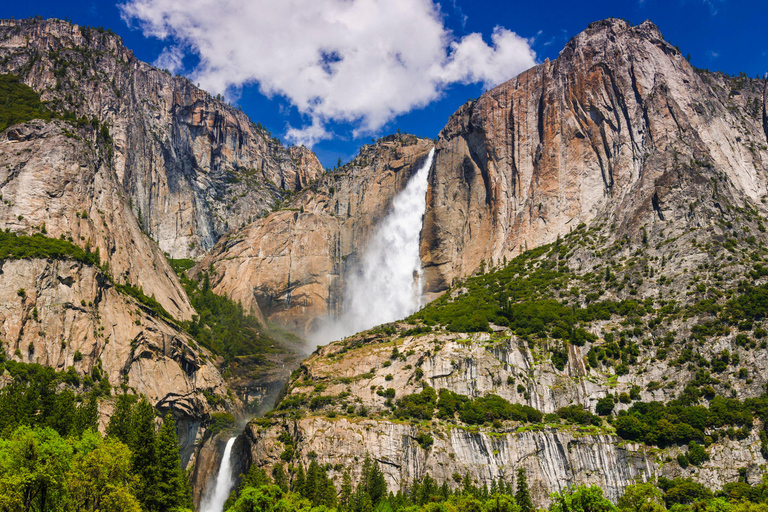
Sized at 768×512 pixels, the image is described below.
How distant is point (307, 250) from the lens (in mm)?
183875

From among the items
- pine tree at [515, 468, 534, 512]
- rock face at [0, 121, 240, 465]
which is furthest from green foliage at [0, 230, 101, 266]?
pine tree at [515, 468, 534, 512]

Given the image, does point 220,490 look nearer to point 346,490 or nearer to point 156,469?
point 346,490

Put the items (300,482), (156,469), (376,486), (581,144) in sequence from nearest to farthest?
(156,469), (300,482), (376,486), (581,144)

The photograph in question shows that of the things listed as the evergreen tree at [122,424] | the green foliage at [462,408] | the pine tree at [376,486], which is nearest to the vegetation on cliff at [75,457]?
the evergreen tree at [122,424]

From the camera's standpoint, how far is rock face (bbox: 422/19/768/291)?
140875 mm

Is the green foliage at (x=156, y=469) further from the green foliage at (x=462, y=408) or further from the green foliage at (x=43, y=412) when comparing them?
the green foliage at (x=462, y=408)

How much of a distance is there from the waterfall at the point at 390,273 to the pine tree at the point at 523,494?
86.6m

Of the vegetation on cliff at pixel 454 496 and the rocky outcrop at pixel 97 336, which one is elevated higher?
the rocky outcrop at pixel 97 336

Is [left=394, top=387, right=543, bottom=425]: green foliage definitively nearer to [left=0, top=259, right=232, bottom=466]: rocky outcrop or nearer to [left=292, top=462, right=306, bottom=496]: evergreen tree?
[left=292, top=462, right=306, bottom=496]: evergreen tree

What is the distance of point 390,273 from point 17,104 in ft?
321

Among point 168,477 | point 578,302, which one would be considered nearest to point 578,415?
point 578,302

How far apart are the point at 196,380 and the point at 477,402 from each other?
52.6 m

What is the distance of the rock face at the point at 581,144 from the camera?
14088 cm

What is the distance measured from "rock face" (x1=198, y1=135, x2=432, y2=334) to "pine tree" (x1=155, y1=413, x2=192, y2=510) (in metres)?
106
